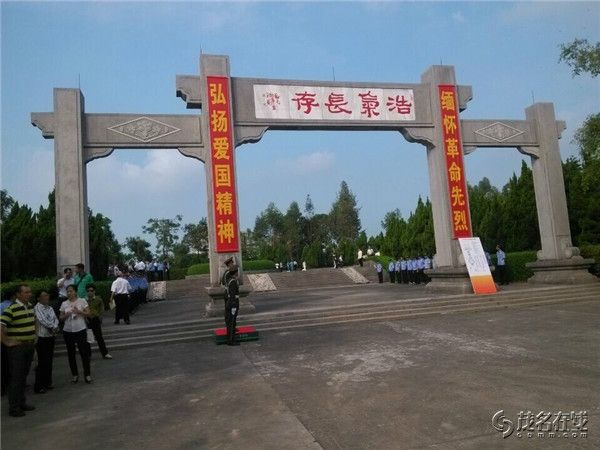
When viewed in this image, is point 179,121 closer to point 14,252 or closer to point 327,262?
point 14,252

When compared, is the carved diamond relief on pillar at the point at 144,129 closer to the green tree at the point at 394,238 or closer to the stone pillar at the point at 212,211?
the stone pillar at the point at 212,211

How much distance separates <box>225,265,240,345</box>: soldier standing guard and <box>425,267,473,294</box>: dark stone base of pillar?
6.32 m

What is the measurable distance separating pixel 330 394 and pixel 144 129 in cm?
789

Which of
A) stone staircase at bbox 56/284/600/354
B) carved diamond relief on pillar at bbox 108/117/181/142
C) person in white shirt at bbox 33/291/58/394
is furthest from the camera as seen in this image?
carved diamond relief on pillar at bbox 108/117/181/142

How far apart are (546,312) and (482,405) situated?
605 cm

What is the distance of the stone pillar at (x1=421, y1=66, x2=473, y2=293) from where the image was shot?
1181 cm

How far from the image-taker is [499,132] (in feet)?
41.2

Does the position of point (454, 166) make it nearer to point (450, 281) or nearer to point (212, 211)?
point (450, 281)

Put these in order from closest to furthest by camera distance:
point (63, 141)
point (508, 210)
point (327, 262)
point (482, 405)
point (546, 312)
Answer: point (482, 405)
point (546, 312)
point (63, 141)
point (508, 210)
point (327, 262)

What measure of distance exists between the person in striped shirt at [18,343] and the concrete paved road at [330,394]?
23 cm

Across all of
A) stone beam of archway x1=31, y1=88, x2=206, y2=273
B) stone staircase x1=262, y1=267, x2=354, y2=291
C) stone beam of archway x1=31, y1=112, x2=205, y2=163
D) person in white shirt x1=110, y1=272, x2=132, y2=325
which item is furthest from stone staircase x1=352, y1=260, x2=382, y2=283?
person in white shirt x1=110, y1=272, x2=132, y2=325

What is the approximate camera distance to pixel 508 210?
1855cm

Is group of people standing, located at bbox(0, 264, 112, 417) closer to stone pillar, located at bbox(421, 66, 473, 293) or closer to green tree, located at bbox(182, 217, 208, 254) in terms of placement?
stone pillar, located at bbox(421, 66, 473, 293)

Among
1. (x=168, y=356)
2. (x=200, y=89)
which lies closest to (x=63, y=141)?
(x=200, y=89)
